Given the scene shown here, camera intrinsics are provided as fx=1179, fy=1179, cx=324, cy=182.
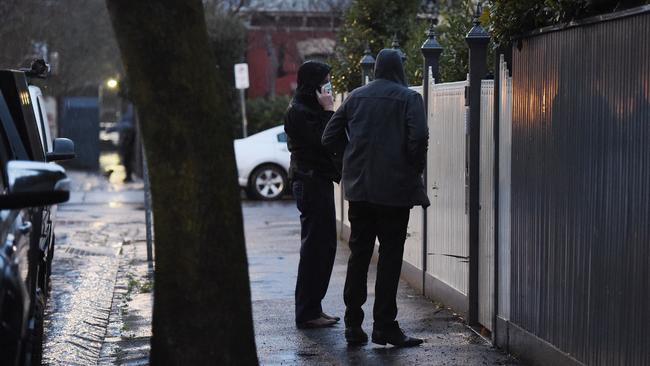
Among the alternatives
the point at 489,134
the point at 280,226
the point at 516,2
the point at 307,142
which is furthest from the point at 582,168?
the point at 280,226

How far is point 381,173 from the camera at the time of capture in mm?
7145

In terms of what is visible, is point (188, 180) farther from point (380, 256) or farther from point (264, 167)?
point (264, 167)

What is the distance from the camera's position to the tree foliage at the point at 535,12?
227 inches

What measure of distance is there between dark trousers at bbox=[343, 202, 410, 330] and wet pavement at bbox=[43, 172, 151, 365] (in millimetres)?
1590

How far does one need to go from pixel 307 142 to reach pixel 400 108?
1.19 metres

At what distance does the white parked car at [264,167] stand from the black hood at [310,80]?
12.7m

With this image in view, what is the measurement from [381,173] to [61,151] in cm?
311

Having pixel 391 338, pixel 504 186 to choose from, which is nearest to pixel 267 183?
pixel 391 338

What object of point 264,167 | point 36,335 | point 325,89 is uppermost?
point 325,89

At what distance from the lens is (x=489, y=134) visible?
7598mm

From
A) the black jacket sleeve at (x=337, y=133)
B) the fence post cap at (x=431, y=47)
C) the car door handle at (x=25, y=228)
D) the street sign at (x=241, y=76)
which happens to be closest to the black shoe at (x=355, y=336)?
the black jacket sleeve at (x=337, y=133)

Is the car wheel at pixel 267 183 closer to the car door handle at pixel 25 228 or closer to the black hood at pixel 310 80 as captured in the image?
the black hood at pixel 310 80

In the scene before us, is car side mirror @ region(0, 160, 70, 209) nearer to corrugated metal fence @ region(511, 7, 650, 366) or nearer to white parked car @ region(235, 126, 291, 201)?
corrugated metal fence @ region(511, 7, 650, 366)

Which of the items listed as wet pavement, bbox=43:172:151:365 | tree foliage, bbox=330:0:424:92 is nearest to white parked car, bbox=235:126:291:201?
wet pavement, bbox=43:172:151:365
